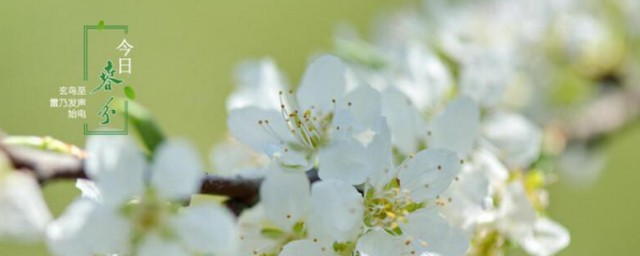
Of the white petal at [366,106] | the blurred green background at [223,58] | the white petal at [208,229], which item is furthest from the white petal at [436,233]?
the blurred green background at [223,58]

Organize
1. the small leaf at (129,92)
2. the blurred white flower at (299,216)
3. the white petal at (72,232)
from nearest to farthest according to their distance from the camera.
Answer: the white petal at (72,232) < the blurred white flower at (299,216) < the small leaf at (129,92)

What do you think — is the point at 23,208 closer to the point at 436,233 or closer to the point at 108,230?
the point at 108,230

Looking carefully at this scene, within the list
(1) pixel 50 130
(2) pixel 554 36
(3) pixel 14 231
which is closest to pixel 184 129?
(1) pixel 50 130

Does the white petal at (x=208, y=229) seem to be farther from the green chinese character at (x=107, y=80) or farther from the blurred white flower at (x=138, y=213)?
the green chinese character at (x=107, y=80)

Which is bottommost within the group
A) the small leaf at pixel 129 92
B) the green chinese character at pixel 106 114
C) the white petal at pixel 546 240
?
the white petal at pixel 546 240

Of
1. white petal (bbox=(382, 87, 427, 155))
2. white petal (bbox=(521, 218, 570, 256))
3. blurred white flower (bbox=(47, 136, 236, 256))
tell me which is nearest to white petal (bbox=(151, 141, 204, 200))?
blurred white flower (bbox=(47, 136, 236, 256))

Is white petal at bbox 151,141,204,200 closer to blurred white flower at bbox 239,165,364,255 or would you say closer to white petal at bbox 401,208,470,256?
blurred white flower at bbox 239,165,364,255
